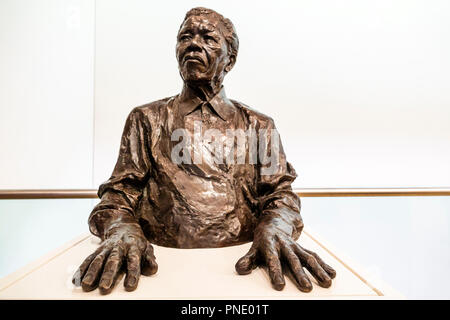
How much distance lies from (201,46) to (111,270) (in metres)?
0.97

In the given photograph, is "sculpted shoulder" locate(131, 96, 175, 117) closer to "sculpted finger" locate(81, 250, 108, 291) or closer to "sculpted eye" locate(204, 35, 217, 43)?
"sculpted eye" locate(204, 35, 217, 43)

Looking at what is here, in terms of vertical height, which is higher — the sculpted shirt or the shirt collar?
the shirt collar

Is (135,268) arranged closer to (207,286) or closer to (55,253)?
(207,286)

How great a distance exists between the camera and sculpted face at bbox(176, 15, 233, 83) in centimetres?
162

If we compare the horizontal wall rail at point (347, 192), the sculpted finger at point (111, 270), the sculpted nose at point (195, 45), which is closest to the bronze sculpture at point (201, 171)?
the sculpted nose at point (195, 45)

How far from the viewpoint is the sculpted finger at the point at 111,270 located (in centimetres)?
115

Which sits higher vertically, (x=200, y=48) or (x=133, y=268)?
(x=200, y=48)

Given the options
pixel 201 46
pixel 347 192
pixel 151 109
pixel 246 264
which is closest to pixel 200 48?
pixel 201 46

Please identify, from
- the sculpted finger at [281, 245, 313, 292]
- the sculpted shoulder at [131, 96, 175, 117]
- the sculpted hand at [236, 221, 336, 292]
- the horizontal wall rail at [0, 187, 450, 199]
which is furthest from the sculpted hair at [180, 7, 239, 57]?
the horizontal wall rail at [0, 187, 450, 199]

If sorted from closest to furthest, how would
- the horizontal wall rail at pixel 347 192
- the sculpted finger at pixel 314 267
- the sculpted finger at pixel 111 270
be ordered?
1. the sculpted finger at pixel 111 270
2. the sculpted finger at pixel 314 267
3. the horizontal wall rail at pixel 347 192

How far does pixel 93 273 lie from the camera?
3.90 ft

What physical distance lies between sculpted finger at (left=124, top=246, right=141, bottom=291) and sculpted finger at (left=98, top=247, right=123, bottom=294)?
0.03 meters

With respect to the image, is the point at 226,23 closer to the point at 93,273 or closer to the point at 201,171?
the point at 201,171

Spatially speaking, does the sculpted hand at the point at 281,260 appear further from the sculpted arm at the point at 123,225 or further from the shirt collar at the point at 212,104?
the shirt collar at the point at 212,104
